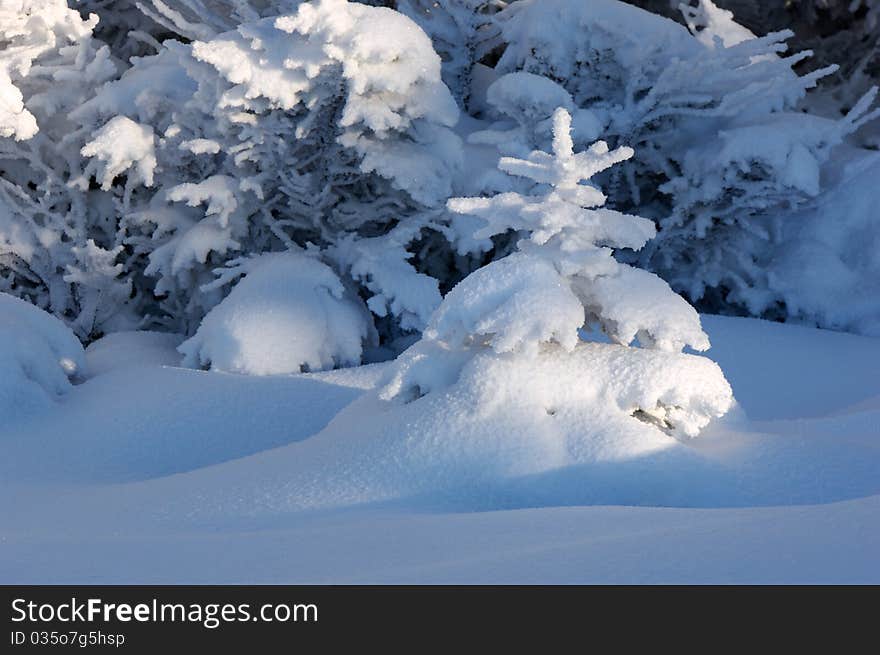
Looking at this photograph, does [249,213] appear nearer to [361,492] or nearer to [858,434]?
[361,492]

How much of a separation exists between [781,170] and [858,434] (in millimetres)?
2702

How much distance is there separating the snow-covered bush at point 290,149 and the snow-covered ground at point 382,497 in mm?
930

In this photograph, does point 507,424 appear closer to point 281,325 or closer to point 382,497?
point 382,497

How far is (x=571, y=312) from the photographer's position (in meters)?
2.50

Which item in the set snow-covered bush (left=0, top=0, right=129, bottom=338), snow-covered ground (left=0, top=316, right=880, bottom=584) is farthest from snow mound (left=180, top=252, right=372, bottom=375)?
snow-covered bush (left=0, top=0, right=129, bottom=338)

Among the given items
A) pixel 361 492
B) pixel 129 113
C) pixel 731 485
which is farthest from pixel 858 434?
pixel 129 113

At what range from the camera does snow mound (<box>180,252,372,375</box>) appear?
14.2 feet

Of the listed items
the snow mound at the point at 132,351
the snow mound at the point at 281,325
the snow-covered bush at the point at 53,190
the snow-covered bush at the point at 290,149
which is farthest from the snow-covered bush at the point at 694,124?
the snow-covered bush at the point at 53,190

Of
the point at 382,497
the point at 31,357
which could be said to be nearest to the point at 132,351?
the point at 31,357

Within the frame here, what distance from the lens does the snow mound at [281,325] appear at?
4336mm

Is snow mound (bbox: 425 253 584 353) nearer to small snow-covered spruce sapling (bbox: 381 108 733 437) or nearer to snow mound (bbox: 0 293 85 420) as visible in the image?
small snow-covered spruce sapling (bbox: 381 108 733 437)

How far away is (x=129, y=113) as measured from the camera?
17.9 ft

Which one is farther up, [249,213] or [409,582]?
[409,582]

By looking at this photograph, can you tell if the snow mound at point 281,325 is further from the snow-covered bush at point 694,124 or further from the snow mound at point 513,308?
the snow mound at point 513,308
